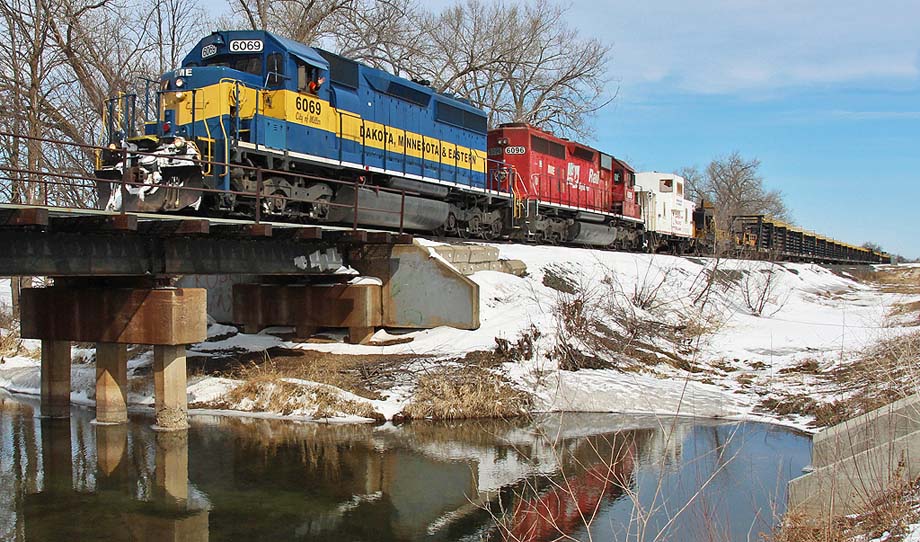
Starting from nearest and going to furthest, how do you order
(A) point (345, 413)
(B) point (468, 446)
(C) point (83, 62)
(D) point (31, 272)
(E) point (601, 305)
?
(D) point (31, 272) < (B) point (468, 446) < (A) point (345, 413) < (E) point (601, 305) < (C) point (83, 62)

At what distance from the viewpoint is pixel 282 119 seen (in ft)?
50.7

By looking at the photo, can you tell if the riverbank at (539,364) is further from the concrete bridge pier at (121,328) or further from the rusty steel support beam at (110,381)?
the concrete bridge pier at (121,328)

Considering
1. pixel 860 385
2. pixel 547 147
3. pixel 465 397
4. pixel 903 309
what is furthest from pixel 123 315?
pixel 903 309

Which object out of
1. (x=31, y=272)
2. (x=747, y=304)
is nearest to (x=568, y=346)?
(x=31, y=272)

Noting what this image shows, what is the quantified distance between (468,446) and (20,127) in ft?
61.9

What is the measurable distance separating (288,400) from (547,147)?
14434 millimetres

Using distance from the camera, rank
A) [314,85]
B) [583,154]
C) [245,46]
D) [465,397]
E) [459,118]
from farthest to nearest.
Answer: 1. [583,154]
2. [459,118]
3. [314,85]
4. [245,46]
5. [465,397]

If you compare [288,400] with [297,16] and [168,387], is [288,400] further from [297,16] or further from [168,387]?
[297,16]

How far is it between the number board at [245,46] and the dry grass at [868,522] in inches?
505

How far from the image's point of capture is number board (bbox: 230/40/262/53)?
15.7 m

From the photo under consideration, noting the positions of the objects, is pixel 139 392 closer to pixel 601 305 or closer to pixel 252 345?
pixel 252 345

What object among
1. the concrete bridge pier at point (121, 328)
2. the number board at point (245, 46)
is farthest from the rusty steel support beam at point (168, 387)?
the number board at point (245, 46)

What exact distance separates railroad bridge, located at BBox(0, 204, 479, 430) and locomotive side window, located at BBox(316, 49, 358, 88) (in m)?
3.64

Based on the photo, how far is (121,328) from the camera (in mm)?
12547
